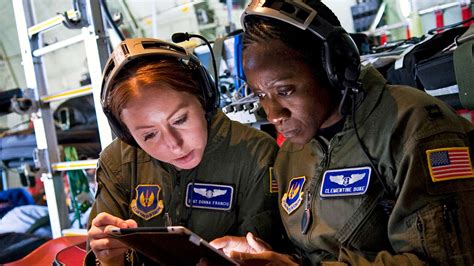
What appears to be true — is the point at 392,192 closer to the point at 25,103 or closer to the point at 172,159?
the point at 172,159

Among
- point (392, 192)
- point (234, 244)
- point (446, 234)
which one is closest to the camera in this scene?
point (446, 234)

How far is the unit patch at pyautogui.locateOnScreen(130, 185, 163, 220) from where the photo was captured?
4.33 feet

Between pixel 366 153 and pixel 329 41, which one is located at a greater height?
pixel 329 41

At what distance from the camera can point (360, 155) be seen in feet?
3.12

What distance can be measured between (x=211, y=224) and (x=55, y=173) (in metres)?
1.54

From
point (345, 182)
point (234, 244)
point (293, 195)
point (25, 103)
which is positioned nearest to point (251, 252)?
point (234, 244)

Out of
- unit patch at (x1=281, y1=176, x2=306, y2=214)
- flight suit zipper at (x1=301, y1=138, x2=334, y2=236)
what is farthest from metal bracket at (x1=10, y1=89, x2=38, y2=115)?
flight suit zipper at (x1=301, y1=138, x2=334, y2=236)

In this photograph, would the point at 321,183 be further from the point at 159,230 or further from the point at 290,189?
the point at 159,230

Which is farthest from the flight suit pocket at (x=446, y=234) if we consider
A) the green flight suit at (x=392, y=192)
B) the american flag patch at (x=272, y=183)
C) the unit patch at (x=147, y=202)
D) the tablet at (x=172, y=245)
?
the unit patch at (x=147, y=202)

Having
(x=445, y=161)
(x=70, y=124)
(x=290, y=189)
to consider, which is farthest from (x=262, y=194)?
(x=70, y=124)

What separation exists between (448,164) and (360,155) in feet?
0.60

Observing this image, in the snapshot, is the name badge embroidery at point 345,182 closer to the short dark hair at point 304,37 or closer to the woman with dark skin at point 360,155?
the woman with dark skin at point 360,155

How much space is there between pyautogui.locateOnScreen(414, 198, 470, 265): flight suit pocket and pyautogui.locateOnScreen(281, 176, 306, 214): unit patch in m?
0.33

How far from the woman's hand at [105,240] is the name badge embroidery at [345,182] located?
468mm
